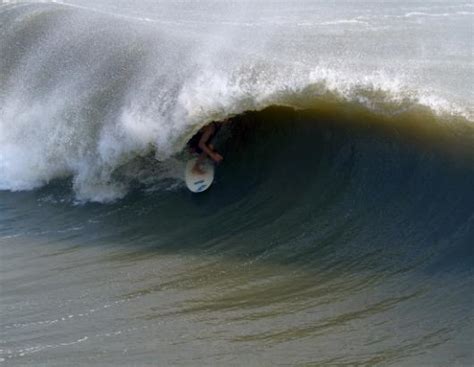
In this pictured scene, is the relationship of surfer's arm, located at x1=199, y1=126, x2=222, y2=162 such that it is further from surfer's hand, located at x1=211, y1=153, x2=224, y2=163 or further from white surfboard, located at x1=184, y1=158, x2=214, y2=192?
white surfboard, located at x1=184, y1=158, x2=214, y2=192

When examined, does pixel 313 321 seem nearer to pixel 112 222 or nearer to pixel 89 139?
pixel 112 222

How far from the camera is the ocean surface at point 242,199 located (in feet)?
17.7

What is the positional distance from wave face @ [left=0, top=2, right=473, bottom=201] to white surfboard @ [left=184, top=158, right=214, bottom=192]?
32 centimetres

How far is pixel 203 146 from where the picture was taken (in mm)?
8445

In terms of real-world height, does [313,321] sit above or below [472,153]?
below

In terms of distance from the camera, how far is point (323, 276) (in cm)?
611

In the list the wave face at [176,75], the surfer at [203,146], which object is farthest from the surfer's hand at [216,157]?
the wave face at [176,75]

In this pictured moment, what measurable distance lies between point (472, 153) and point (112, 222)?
4.49m

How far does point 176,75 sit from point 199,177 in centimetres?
186

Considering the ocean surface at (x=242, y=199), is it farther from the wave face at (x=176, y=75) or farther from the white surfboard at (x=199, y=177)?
the white surfboard at (x=199, y=177)

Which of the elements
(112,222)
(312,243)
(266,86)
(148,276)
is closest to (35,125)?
(112,222)

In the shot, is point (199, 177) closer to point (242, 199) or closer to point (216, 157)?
point (216, 157)

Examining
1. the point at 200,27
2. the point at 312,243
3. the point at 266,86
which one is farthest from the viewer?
the point at 200,27

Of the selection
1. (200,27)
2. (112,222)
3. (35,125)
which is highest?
(200,27)
